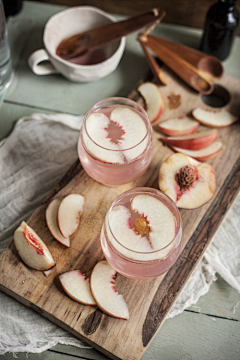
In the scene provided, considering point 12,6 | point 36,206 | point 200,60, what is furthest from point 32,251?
point 12,6

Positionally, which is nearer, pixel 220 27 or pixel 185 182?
pixel 185 182

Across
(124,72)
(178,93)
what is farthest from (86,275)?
(124,72)

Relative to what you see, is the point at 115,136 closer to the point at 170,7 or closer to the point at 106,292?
the point at 106,292

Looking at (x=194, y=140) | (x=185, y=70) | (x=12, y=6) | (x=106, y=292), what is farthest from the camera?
(x=12, y=6)

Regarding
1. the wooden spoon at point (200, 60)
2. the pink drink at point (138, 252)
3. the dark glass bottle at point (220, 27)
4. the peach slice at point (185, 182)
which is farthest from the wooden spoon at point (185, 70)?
the pink drink at point (138, 252)

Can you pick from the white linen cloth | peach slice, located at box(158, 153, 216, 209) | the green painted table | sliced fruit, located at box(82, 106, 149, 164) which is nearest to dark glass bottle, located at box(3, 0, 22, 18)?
the green painted table
